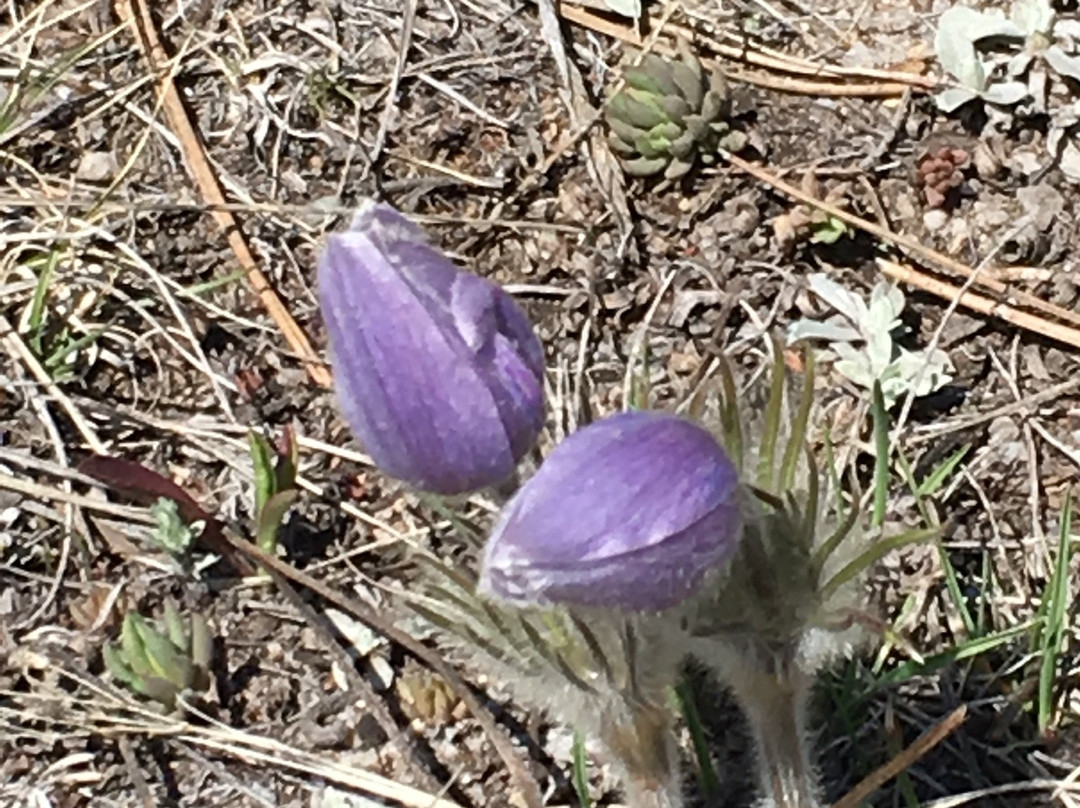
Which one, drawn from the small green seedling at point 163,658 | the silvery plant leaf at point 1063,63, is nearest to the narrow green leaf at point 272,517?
the small green seedling at point 163,658

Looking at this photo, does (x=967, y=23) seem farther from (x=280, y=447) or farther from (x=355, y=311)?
(x=355, y=311)

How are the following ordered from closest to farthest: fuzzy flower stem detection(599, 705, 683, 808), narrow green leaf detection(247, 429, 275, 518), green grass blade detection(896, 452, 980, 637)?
fuzzy flower stem detection(599, 705, 683, 808) → green grass blade detection(896, 452, 980, 637) → narrow green leaf detection(247, 429, 275, 518)

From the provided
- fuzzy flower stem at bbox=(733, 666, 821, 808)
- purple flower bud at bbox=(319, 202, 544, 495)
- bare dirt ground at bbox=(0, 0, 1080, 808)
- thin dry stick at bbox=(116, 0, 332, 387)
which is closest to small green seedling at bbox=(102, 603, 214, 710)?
bare dirt ground at bbox=(0, 0, 1080, 808)

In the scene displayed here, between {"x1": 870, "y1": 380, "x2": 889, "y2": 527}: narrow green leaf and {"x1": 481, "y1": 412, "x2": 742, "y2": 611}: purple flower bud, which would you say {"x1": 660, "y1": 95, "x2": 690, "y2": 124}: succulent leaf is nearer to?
{"x1": 870, "y1": 380, "x2": 889, "y2": 527}: narrow green leaf

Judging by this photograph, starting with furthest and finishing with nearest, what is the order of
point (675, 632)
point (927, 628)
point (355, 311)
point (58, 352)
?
point (58, 352), point (927, 628), point (675, 632), point (355, 311)

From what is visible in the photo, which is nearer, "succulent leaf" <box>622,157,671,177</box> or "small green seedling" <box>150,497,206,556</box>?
"small green seedling" <box>150,497,206,556</box>

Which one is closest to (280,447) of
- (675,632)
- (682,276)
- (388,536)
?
(388,536)
